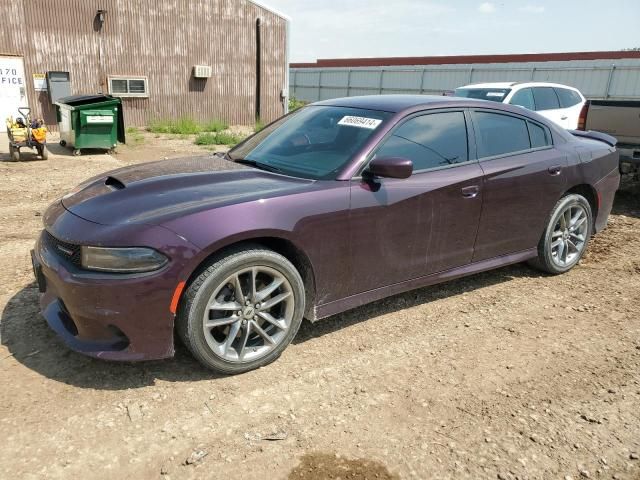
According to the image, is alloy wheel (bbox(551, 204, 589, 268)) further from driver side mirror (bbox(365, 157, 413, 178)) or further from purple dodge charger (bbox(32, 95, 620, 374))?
driver side mirror (bbox(365, 157, 413, 178))

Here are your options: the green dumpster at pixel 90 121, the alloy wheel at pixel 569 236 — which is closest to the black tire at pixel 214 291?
the alloy wheel at pixel 569 236

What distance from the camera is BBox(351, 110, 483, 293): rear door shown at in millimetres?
3445

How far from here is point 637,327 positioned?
3.92 m

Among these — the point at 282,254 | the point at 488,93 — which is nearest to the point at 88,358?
the point at 282,254

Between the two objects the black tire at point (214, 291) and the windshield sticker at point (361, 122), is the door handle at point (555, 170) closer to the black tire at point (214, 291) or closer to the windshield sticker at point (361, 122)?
the windshield sticker at point (361, 122)

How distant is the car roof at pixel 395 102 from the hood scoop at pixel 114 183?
174cm

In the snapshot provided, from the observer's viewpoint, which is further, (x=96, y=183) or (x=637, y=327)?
(x=637, y=327)

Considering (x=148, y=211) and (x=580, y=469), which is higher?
(x=148, y=211)

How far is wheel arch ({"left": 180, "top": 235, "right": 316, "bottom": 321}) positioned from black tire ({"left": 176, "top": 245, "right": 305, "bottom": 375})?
0.03m

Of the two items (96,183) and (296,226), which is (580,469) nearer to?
(296,226)

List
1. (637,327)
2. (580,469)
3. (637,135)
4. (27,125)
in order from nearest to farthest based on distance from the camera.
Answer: (580,469) < (637,327) < (637,135) < (27,125)

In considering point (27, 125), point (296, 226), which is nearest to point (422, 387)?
point (296, 226)

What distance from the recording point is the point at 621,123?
7566 mm

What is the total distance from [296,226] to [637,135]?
252 inches
